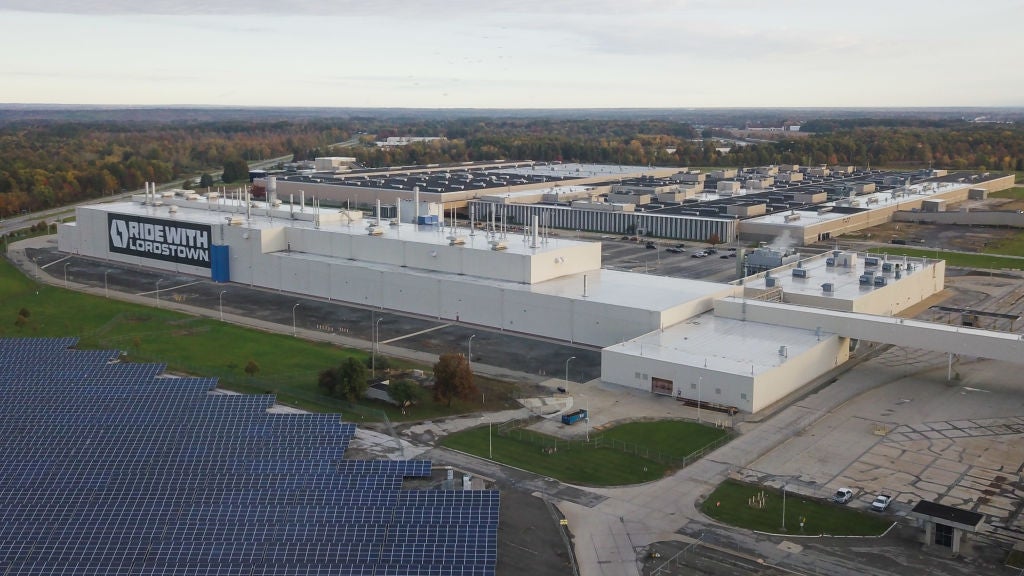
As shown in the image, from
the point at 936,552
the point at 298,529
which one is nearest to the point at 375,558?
the point at 298,529

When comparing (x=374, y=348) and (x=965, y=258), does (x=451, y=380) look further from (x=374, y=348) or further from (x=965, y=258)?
(x=965, y=258)

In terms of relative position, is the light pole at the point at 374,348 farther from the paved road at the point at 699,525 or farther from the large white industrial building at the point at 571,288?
the paved road at the point at 699,525

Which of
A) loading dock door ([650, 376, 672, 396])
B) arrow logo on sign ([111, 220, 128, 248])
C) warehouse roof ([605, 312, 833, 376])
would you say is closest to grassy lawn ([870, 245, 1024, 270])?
warehouse roof ([605, 312, 833, 376])

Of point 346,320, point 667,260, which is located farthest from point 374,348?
point 667,260

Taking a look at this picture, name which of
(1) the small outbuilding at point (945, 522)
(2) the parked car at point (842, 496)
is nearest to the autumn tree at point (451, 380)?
(2) the parked car at point (842, 496)

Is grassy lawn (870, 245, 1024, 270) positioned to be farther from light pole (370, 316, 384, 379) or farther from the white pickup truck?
the white pickup truck

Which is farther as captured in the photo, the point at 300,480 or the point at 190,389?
the point at 190,389

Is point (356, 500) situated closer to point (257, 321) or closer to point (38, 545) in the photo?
point (38, 545)
